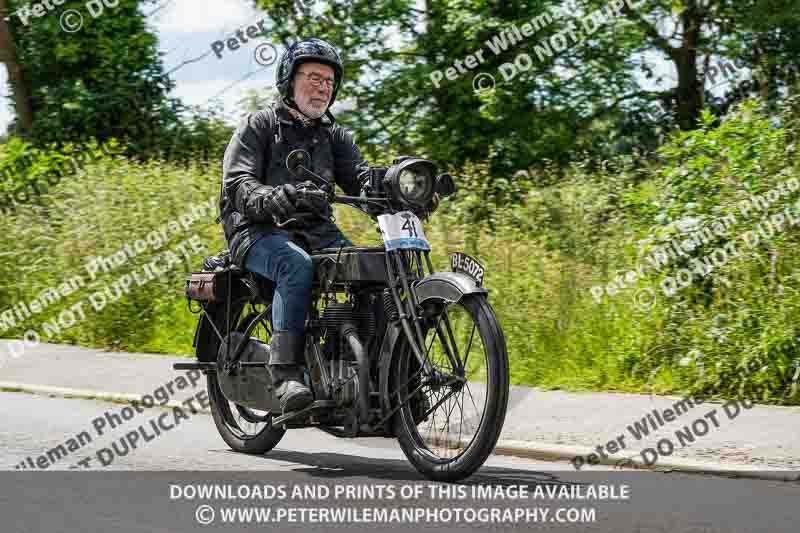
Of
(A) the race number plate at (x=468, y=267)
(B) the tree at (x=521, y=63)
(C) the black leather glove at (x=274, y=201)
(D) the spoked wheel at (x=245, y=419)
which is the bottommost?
(D) the spoked wheel at (x=245, y=419)

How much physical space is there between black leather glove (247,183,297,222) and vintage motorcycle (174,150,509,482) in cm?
13

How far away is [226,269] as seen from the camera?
813cm

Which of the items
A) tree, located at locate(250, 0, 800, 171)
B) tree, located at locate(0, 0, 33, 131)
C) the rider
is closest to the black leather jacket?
the rider

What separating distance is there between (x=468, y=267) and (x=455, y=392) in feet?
2.19

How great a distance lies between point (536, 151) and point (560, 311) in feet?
26.4

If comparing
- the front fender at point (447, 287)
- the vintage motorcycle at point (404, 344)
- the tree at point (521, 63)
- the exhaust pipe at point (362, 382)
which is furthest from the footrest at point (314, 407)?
the tree at point (521, 63)

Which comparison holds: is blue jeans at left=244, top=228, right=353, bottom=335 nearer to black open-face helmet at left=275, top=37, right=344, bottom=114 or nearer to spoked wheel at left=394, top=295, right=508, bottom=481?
spoked wheel at left=394, top=295, right=508, bottom=481

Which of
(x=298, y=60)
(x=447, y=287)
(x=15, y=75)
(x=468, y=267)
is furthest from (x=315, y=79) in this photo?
(x=15, y=75)

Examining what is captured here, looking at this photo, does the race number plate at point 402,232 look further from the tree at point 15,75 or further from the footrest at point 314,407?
the tree at point 15,75

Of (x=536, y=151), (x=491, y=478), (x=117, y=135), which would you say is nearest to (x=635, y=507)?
(x=491, y=478)

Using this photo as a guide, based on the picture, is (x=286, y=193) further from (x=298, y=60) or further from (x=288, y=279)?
(x=298, y=60)

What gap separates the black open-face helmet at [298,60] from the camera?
7453 millimetres

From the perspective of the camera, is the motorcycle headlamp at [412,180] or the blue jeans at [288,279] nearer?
the motorcycle headlamp at [412,180]

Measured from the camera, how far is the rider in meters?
7.25
